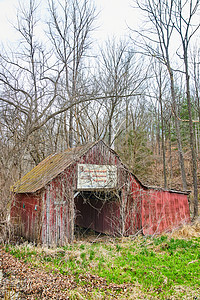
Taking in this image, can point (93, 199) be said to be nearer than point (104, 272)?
No

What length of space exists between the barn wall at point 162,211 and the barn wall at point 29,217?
190 inches

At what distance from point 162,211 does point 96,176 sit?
4048 mm

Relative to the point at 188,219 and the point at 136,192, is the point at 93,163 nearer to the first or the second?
the point at 136,192

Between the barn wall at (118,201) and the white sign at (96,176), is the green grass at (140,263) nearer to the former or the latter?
the barn wall at (118,201)

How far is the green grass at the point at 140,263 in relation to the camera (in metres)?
5.34

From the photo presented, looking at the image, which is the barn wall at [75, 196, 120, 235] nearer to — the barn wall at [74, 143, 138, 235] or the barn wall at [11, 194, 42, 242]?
the barn wall at [74, 143, 138, 235]

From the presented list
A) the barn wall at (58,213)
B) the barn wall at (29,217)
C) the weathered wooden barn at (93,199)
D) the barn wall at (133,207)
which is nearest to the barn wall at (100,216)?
the weathered wooden barn at (93,199)

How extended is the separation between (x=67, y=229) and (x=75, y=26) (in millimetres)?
16538

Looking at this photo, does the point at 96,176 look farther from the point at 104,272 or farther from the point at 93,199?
the point at 104,272

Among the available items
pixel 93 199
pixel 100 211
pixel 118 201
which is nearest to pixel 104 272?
pixel 118 201

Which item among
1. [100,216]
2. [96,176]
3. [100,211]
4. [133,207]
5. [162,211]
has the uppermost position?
[96,176]

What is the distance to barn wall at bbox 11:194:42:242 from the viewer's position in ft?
30.8

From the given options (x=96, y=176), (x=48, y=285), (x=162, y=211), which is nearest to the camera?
(x=48, y=285)

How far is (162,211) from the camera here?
12.1 meters
